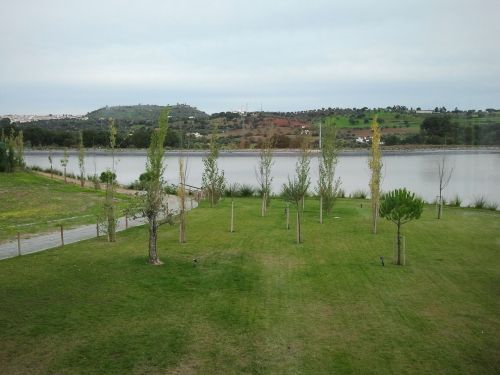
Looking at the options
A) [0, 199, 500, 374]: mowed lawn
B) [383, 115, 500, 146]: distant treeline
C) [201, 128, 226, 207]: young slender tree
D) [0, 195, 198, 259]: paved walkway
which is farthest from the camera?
[383, 115, 500, 146]: distant treeline

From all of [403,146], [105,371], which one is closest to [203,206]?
[105,371]

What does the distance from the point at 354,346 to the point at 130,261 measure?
8425 millimetres

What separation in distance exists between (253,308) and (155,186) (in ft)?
19.1

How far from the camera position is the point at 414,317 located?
1144cm

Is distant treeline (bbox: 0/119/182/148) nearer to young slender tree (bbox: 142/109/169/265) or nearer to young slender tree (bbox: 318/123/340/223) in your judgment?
young slender tree (bbox: 318/123/340/223)

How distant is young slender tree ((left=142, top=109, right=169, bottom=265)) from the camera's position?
628 inches

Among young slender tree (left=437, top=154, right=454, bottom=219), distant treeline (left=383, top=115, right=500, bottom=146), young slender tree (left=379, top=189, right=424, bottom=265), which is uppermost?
distant treeline (left=383, top=115, right=500, bottom=146)

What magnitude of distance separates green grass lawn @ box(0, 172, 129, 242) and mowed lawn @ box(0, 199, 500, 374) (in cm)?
571

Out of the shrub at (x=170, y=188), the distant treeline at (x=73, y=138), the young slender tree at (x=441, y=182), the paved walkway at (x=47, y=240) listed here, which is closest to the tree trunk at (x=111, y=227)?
the paved walkway at (x=47, y=240)

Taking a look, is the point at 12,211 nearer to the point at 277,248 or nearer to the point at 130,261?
the point at 130,261

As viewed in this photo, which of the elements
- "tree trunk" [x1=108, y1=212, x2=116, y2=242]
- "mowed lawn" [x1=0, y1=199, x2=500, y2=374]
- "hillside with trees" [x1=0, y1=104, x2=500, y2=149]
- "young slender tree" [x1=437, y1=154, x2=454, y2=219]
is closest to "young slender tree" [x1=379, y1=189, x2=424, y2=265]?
"mowed lawn" [x1=0, y1=199, x2=500, y2=374]

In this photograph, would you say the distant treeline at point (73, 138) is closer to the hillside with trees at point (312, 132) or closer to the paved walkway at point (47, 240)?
the hillside with trees at point (312, 132)

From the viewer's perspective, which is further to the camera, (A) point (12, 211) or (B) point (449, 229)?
(A) point (12, 211)

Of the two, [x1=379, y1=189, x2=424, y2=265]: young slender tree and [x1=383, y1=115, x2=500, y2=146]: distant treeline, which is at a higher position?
[x1=383, y1=115, x2=500, y2=146]: distant treeline
